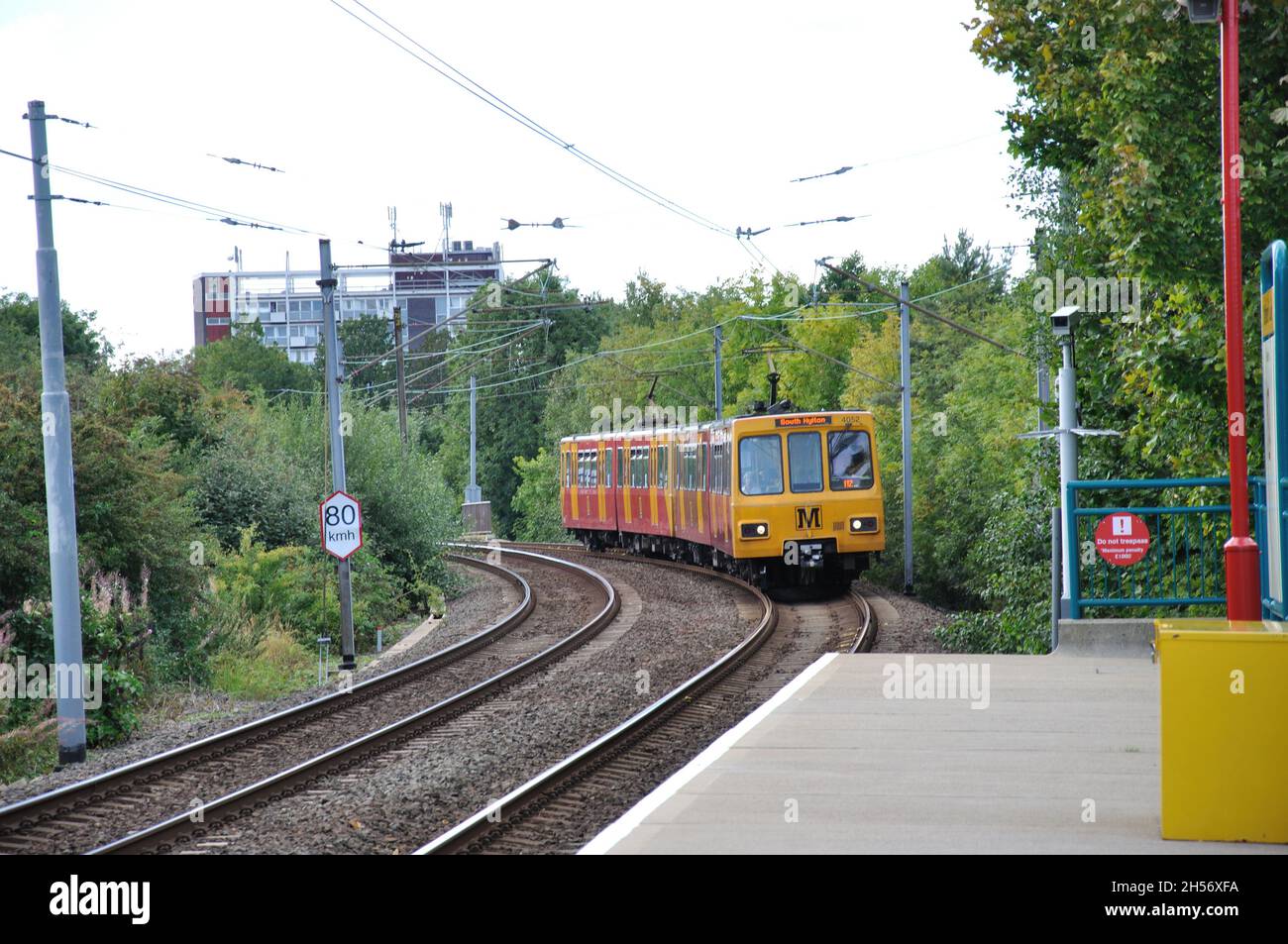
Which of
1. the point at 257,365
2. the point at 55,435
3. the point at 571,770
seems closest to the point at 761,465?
the point at 55,435

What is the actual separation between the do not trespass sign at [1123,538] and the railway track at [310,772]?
20.9 ft

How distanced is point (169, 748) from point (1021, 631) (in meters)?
9.88

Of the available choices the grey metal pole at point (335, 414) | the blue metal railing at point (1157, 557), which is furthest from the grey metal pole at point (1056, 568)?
the grey metal pole at point (335, 414)

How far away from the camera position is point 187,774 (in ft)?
42.5

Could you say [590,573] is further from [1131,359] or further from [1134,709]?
[1134,709]

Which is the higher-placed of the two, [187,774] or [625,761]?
[625,761]

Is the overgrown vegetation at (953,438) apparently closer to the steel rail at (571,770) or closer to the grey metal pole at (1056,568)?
the grey metal pole at (1056,568)

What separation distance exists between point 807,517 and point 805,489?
50 centimetres

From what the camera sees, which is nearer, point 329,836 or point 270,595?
point 329,836

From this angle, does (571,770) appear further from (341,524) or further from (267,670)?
(341,524)

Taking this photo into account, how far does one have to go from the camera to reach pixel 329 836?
998cm

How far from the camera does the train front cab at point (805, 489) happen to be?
1027 inches
